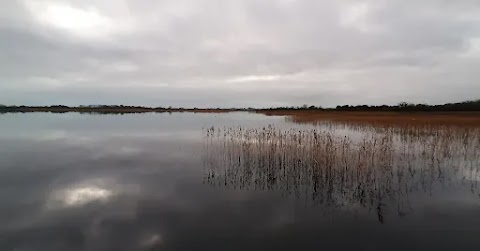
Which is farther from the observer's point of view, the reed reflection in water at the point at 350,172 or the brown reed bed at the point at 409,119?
the brown reed bed at the point at 409,119

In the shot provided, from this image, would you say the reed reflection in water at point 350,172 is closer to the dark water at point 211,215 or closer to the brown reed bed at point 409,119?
the dark water at point 211,215

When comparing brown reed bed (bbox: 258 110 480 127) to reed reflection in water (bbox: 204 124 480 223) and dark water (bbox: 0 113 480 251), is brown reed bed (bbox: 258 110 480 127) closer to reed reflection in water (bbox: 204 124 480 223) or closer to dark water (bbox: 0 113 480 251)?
reed reflection in water (bbox: 204 124 480 223)

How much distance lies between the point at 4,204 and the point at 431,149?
A: 17.4m

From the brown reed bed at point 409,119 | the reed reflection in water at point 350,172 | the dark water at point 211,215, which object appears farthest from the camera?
the brown reed bed at point 409,119

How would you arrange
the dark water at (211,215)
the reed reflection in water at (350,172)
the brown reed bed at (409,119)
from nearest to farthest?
the dark water at (211,215)
the reed reflection in water at (350,172)
the brown reed bed at (409,119)

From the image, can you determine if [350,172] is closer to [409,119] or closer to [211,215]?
[211,215]

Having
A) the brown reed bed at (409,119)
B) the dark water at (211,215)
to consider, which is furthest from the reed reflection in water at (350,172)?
the brown reed bed at (409,119)

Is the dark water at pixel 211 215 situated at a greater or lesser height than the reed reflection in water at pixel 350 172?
lesser

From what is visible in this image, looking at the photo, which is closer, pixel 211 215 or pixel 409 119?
pixel 211 215

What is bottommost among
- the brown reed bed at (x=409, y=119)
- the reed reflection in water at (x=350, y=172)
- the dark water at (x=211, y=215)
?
the dark water at (x=211, y=215)

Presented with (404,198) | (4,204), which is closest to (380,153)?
(404,198)

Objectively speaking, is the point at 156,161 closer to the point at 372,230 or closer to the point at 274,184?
the point at 274,184

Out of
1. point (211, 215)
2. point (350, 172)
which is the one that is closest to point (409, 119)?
point (350, 172)

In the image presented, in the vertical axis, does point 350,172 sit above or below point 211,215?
above
